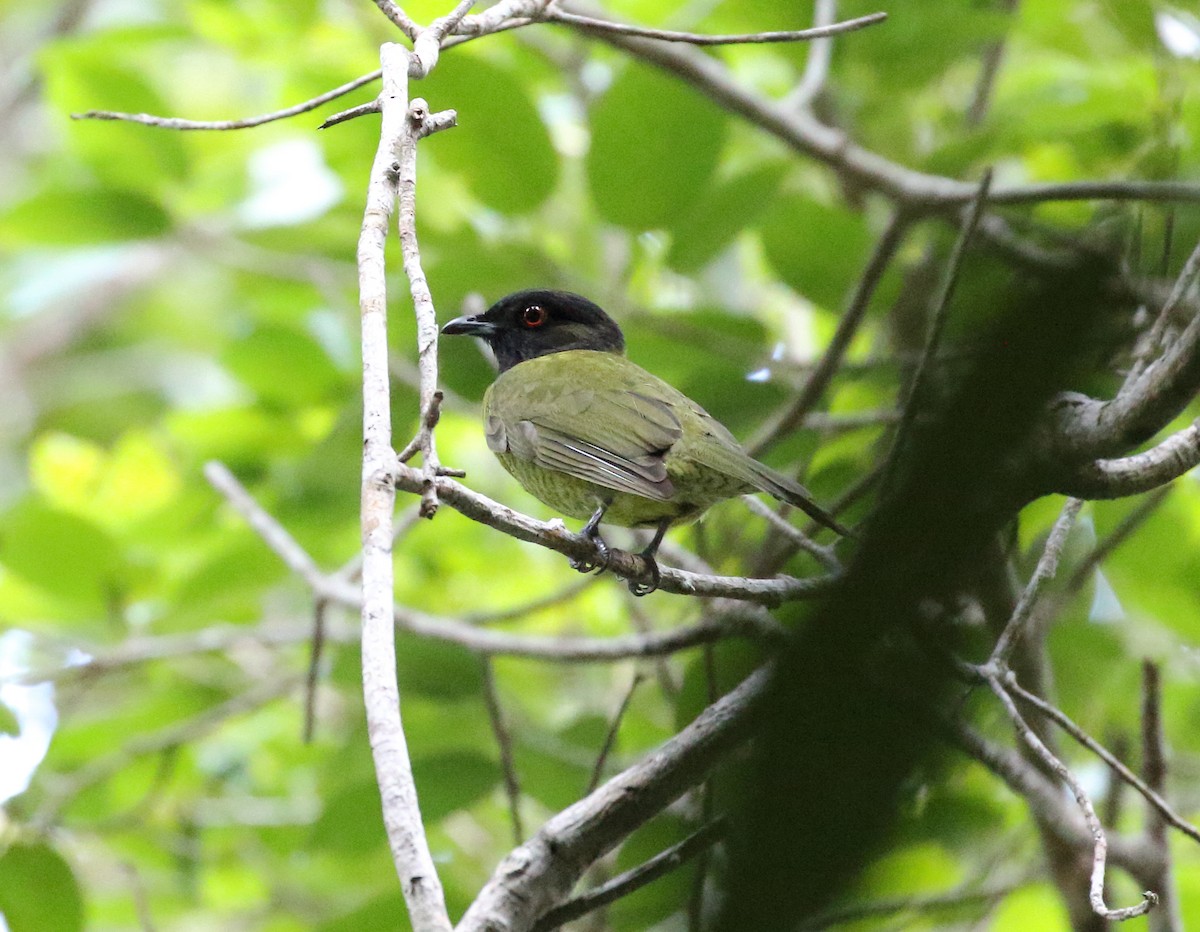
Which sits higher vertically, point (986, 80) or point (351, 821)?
point (986, 80)

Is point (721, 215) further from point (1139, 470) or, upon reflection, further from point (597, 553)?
point (1139, 470)

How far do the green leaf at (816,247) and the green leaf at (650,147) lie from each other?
36 cm

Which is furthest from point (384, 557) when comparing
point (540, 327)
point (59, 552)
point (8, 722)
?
point (59, 552)

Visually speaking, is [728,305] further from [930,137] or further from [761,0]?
[761,0]

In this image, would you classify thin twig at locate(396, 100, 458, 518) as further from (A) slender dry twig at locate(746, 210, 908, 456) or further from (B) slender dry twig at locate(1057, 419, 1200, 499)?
(A) slender dry twig at locate(746, 210, 908, 456)

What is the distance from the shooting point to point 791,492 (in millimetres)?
2678

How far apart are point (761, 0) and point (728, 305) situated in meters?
1.66

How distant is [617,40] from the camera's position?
4145 millimetres

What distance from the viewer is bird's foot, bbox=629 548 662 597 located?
249 centimetres

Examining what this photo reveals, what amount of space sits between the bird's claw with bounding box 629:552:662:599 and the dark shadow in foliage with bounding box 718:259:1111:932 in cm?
161

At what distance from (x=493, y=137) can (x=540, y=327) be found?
74 cm

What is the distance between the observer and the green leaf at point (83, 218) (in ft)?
15.2

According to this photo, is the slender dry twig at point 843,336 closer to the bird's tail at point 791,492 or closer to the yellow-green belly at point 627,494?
the yellow-green belly at point 627,494

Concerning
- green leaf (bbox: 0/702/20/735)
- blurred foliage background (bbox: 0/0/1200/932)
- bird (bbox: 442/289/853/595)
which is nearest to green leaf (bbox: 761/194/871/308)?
blurred foliage background (bbox: 0/0/1200/932)
